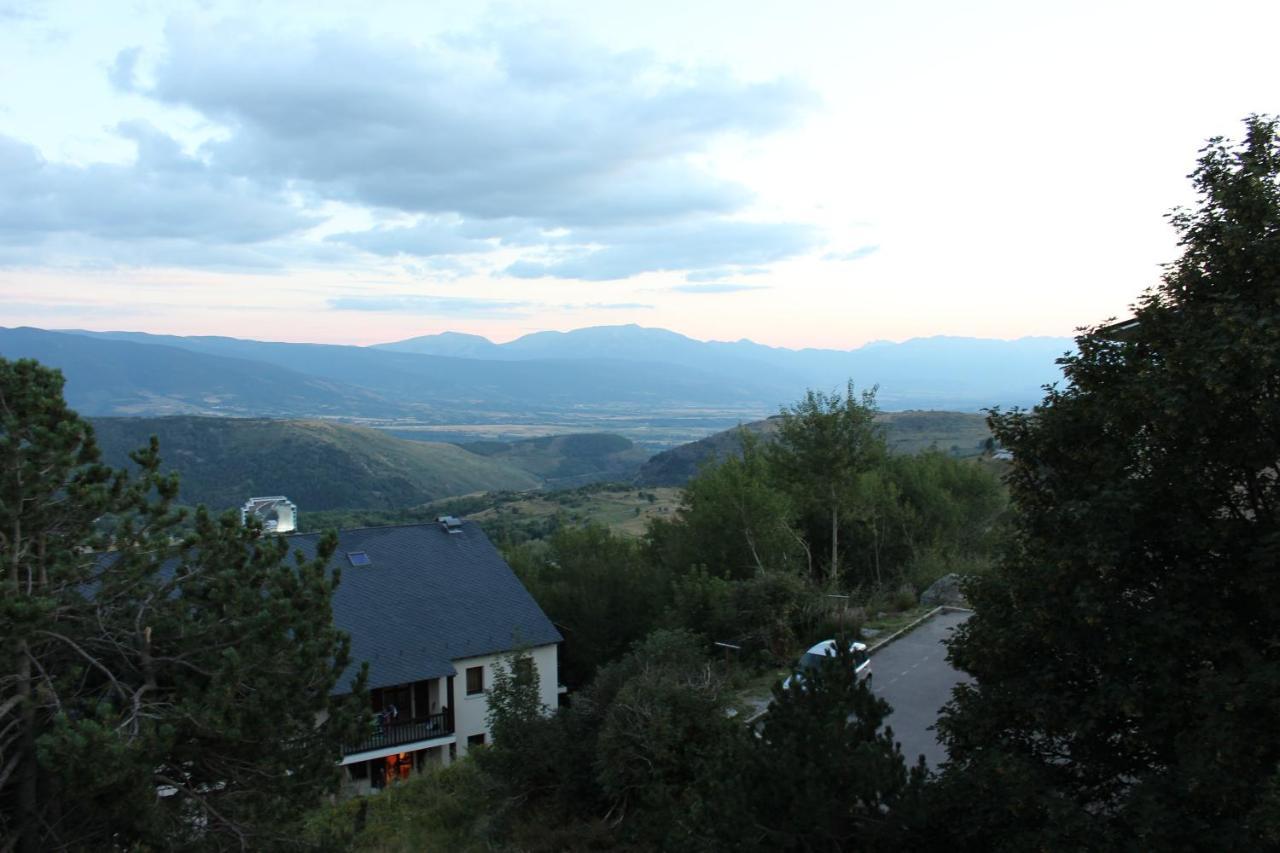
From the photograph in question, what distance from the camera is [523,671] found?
15.9 meters

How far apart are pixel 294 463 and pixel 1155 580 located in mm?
156549

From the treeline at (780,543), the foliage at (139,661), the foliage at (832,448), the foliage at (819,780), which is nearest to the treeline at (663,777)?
the foliage at (819,780)

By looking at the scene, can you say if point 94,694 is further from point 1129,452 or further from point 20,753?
point 1129,452

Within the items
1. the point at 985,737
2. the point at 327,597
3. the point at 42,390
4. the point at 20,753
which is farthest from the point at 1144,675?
the point at 42,390

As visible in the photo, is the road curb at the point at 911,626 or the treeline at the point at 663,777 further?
the road curb at the point at 911,626

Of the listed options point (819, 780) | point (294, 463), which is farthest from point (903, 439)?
point (819, 780)

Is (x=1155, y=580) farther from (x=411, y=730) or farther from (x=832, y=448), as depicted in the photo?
(x=411, y=730)

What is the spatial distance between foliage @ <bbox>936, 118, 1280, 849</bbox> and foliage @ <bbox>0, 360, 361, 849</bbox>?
7633 mm

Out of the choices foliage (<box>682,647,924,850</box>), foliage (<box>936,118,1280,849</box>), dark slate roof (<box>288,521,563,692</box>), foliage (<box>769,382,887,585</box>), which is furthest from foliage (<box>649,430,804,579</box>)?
foliage (<box>936,118,1280,849</box>)

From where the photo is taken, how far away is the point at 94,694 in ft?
31.6

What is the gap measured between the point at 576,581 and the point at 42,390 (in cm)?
2227

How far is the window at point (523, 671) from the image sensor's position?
1568 cm

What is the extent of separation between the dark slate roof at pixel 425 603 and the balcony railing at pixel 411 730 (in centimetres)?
140

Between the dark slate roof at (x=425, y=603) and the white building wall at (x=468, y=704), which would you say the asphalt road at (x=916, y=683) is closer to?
the dark slate roof at (x=425, y=603)
